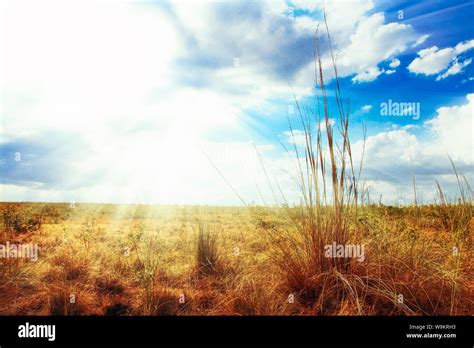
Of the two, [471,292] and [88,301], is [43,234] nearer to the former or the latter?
[88,301]

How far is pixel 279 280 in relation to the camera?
276 centimetres

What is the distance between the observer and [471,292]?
9.40ft

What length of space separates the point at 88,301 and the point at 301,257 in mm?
1776

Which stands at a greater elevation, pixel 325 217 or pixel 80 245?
pixel 325 217

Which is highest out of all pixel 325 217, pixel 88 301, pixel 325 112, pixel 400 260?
pixel 325 112

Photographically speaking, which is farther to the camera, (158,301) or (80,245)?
(80,245)
